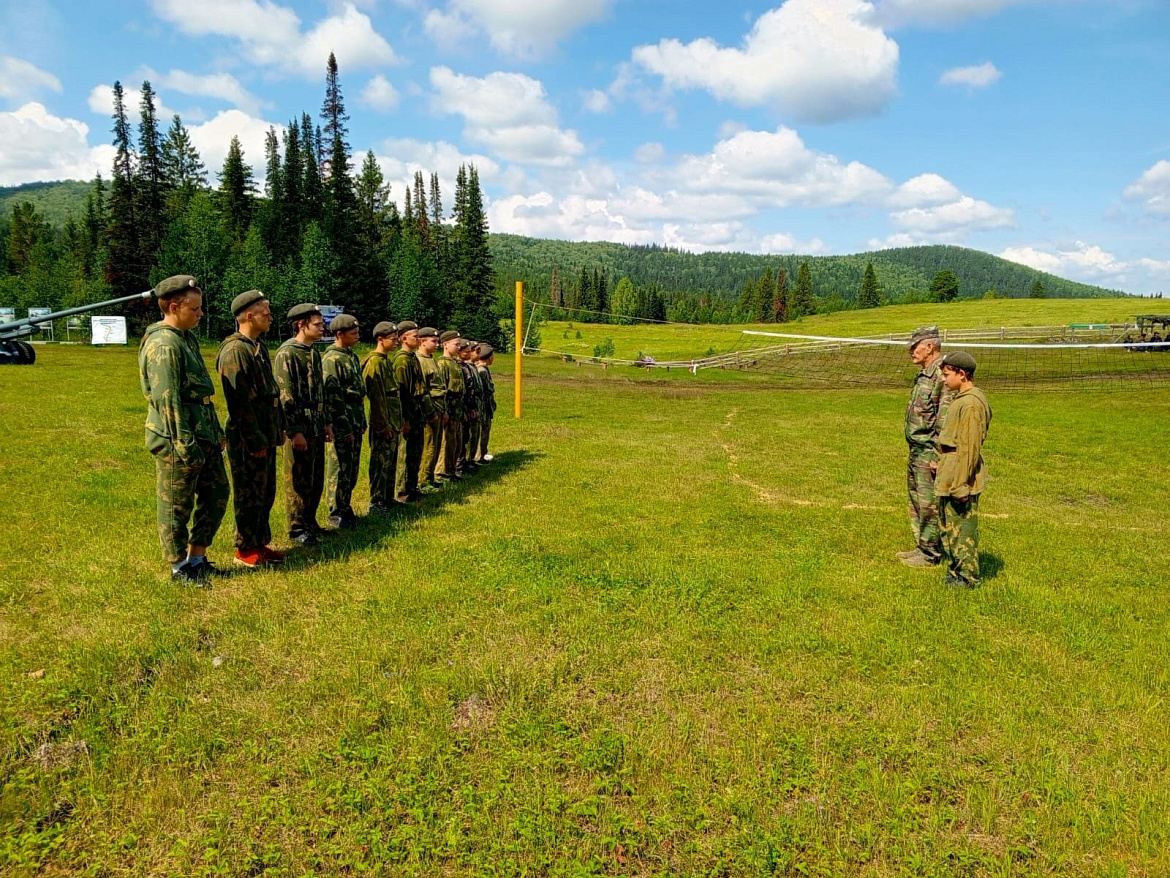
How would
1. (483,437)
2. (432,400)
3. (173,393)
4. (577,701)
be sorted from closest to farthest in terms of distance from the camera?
1. (577,701)
2. (173,393)
3. (432,400)
4. (483,437)

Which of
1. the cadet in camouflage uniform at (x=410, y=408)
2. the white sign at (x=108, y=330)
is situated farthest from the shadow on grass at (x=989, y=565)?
the white sign at (x=108, y=330)

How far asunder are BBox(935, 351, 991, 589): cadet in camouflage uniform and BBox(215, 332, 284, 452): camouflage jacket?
675 centimetres

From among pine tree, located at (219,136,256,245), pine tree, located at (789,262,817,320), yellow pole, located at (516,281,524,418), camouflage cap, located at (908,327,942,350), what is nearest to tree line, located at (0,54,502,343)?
pine tree, located at (219,136,256,245)

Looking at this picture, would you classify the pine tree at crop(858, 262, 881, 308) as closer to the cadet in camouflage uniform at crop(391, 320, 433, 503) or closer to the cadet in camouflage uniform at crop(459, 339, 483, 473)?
the cadet in camouflage uniform at crop(459, 339, 483, 473)

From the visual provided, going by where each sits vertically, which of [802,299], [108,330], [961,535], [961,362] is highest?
[802,299]

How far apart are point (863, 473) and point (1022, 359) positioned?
119ft

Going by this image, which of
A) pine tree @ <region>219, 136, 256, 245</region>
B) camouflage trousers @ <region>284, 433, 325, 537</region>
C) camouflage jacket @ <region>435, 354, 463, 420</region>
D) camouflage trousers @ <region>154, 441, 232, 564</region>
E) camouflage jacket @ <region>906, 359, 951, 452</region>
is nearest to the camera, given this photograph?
camouflage trousers @ <region>154, 441, 232, 564</region>

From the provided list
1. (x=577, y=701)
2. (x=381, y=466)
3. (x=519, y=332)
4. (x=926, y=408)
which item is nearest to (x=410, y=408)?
(x=381, y=466)

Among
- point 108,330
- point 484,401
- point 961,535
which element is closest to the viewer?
point 961,535

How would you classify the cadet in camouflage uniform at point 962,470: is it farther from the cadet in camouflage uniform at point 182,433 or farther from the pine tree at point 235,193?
the pine tree at point 235,193

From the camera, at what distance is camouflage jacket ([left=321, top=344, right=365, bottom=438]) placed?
758cm

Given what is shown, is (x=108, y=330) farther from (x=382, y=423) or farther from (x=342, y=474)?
(x=342, y=474)

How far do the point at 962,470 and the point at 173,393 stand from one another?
7.19 meters

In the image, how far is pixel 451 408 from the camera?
35.0 ft
